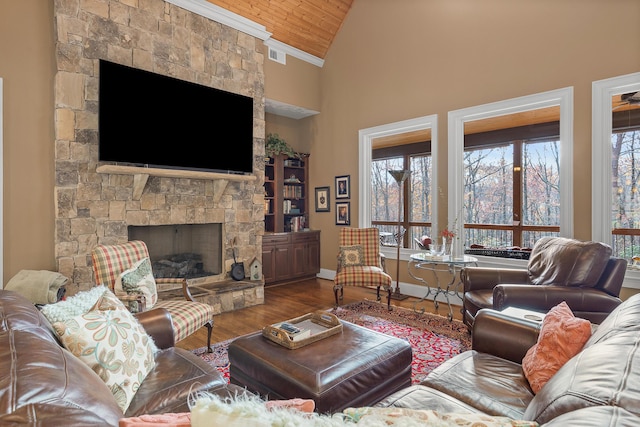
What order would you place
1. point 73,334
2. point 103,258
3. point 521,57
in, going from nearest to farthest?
point 73,334
point 103,258
point 521,57

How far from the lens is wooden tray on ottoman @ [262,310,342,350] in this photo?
6.75ft

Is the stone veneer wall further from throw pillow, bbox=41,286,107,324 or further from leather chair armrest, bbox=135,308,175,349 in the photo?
throw pillow, bbox=41,286,107,324

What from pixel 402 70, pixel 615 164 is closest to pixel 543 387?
pixel 615 164

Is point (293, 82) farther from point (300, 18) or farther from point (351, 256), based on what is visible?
point (351, 256)

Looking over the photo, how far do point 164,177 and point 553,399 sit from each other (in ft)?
14.0

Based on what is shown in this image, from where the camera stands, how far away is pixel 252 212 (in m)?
5.04

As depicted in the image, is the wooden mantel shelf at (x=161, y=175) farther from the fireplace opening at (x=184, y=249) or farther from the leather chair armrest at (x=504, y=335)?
the leather chair armrest at (x=504, y=335)

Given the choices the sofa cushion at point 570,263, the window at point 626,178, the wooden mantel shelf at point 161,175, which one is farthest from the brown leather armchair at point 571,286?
the wooden mantel shelf at point 161,175

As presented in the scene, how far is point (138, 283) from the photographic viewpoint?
2758mm

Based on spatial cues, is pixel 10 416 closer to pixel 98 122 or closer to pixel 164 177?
pixel 98 122

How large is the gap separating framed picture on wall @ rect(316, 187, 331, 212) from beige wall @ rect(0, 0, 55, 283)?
12.8ft

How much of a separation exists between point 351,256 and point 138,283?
Answer: 8.67ft

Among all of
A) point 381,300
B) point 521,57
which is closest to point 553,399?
point 381,300

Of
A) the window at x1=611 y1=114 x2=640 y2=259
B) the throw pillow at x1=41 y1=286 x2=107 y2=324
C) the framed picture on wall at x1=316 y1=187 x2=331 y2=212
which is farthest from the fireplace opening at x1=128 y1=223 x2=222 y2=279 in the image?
the window at x1=611 y1=114 x2=640 y2=259
